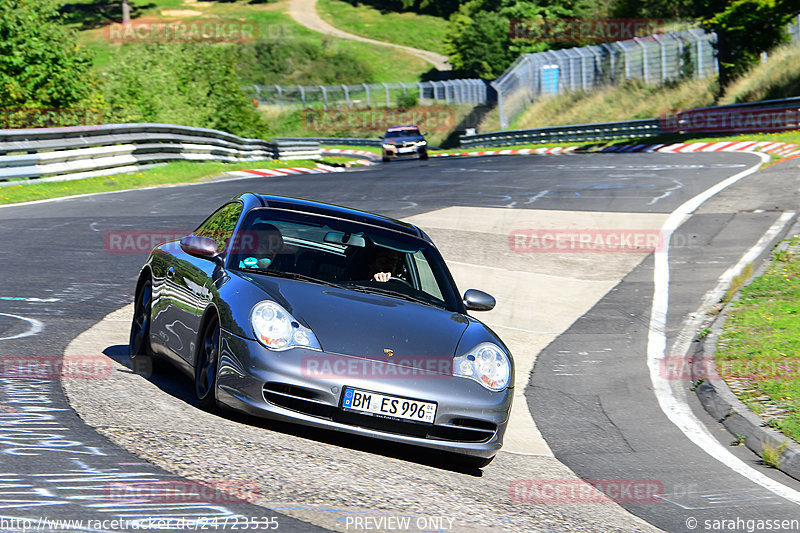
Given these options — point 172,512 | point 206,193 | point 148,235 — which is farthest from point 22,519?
point 206,193

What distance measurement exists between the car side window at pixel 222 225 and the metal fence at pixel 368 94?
2378 inches

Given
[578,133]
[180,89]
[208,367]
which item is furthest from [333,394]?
[578,133]

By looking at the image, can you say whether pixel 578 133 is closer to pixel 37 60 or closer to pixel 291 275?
pixel 37 60

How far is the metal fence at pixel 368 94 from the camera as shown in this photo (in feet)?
225

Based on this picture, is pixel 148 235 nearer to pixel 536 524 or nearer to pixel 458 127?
pixel 536 524

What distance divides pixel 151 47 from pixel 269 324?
3429 centimetres

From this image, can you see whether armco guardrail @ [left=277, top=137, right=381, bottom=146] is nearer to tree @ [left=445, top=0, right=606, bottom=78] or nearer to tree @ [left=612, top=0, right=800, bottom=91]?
tree @ [left=445, top=0, right=606, bottom=78]

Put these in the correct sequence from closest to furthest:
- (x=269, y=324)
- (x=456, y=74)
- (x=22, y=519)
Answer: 1. (x=22, y=519)
2. (x=269, y=324)
3. (x=456, y=74)

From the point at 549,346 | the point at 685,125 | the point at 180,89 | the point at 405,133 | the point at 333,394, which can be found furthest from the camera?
the point at 405,133

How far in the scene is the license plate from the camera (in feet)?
19.2

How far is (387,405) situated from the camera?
5898 mm

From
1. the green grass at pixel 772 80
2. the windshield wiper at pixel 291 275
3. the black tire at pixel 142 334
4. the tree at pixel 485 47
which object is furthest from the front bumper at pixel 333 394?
the tree at pixel 485 47

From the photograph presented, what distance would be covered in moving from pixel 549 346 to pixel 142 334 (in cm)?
459

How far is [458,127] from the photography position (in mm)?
67062
